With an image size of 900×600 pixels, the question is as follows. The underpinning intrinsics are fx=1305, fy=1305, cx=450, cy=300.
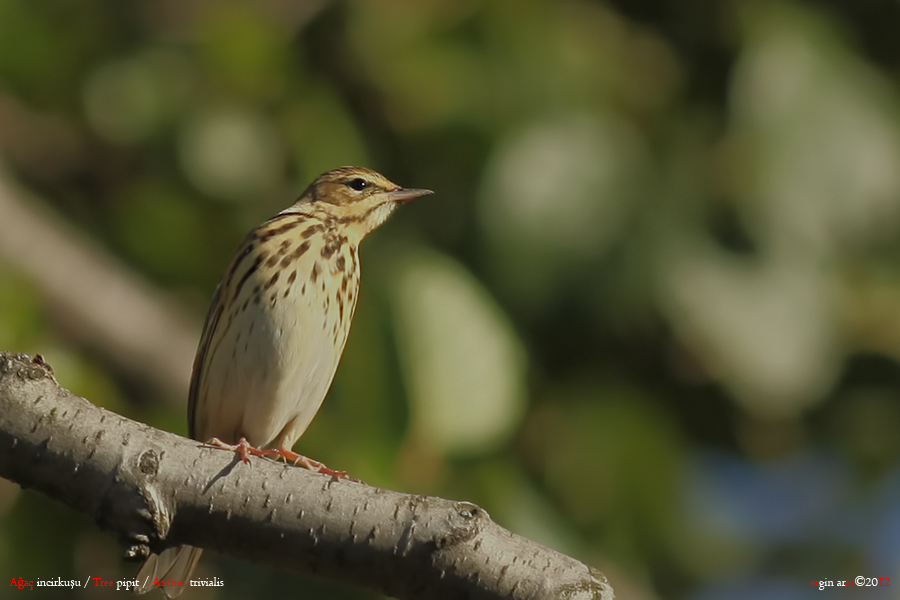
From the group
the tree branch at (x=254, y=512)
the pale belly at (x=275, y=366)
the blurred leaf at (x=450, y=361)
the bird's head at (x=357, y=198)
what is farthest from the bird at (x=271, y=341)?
the tree branch at (x=254, y=512)

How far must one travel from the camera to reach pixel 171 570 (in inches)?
229

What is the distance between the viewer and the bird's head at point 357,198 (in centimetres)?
663

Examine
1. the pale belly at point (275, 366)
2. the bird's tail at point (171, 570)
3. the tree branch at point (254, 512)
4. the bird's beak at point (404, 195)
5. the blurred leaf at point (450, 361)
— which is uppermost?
the bird's beak at point (404, 195)

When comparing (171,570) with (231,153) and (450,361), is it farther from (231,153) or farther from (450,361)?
(231,153)

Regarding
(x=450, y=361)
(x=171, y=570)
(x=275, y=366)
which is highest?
(x=275, y=366)

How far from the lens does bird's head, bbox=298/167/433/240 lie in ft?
21.8

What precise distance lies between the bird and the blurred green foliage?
0.26 meters

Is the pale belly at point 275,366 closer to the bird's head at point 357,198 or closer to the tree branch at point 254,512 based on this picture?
the bird's head at point 357,198

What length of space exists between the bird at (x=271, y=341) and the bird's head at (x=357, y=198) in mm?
208

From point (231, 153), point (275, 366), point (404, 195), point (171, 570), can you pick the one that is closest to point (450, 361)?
point (275, 366)

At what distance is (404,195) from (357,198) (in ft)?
1.03

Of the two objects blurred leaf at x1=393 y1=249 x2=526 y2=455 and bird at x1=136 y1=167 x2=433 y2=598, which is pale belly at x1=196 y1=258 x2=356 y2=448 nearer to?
bird at x1=136 y1=167 x2=433 y2=598

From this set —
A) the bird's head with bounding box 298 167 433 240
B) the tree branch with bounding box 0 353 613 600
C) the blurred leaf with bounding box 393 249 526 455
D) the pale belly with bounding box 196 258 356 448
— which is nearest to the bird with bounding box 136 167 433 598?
the pale belly with bounding box 196 258 356 448

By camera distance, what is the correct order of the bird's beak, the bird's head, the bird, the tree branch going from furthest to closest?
1. the bird's head
2. the bird's beak
3. the bird
4. the tree branch
